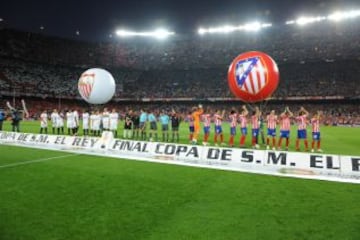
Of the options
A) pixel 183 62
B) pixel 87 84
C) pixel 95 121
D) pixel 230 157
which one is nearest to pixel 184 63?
pixel 183 62

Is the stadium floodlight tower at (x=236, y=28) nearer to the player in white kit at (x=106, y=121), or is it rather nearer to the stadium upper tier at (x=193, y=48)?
Result: the stadium upper tier at (x=193, y=48)

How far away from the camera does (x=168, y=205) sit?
587 centimetres

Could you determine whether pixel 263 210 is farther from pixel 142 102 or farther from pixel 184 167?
pixel 142 102

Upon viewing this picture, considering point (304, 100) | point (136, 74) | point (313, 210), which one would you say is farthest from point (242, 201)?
point (136, 74)

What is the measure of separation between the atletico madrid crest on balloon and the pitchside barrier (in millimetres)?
2122

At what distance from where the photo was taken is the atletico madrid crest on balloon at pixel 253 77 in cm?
816

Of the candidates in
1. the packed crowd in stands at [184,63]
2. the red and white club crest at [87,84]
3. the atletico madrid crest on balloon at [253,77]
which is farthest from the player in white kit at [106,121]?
the packed crowd in stands at [184,63]

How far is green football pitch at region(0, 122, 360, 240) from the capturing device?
15.2 feet

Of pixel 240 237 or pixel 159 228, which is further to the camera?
pixel 159 228

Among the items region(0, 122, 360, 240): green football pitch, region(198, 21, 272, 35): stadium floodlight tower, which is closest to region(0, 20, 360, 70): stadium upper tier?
region(198, 21, 272, 35): stadium floodlight tower

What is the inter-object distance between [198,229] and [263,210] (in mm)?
1487

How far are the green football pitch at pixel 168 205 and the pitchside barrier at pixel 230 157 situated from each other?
860mm

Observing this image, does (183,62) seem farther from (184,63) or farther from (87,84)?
(87,84)

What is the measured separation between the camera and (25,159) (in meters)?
10.6
